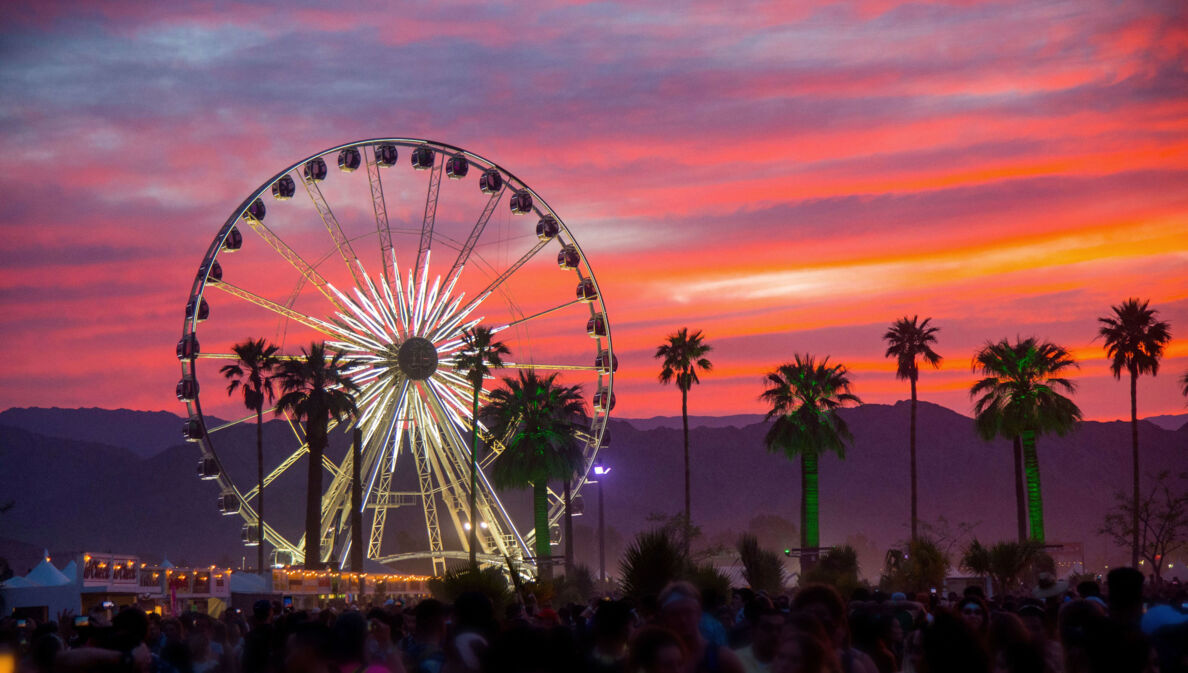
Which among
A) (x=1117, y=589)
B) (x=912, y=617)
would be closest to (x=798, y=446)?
(x=912, y=617)

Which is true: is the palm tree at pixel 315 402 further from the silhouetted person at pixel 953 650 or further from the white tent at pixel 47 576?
the silhouetted person at pixel 953 650

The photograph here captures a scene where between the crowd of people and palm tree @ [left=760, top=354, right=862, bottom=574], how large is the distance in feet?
171

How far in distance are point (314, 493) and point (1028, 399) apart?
112 ft

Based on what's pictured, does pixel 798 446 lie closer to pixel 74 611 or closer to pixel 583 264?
pixel 583 264

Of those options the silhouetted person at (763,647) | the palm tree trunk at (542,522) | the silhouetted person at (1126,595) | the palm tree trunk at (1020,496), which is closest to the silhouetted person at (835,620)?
the silhouetted person at (763,647)

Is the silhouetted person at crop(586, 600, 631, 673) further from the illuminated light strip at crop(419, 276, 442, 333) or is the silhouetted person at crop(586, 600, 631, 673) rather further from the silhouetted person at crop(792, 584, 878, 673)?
the illuminated light strip at crop(419, 276, 442, 333)

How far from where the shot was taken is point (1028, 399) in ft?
212

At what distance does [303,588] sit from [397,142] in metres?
18.5

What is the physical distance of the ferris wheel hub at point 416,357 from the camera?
172 feet

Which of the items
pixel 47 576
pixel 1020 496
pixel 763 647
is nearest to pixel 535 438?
pixel 1020 496

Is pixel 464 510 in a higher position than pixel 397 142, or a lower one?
lower

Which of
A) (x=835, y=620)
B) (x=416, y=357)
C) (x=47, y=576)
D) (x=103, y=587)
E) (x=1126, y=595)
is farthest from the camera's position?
(x=416, y=357)

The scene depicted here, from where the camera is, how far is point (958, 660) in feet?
22.0

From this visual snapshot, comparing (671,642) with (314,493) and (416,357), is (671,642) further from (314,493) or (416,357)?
(314,493)
